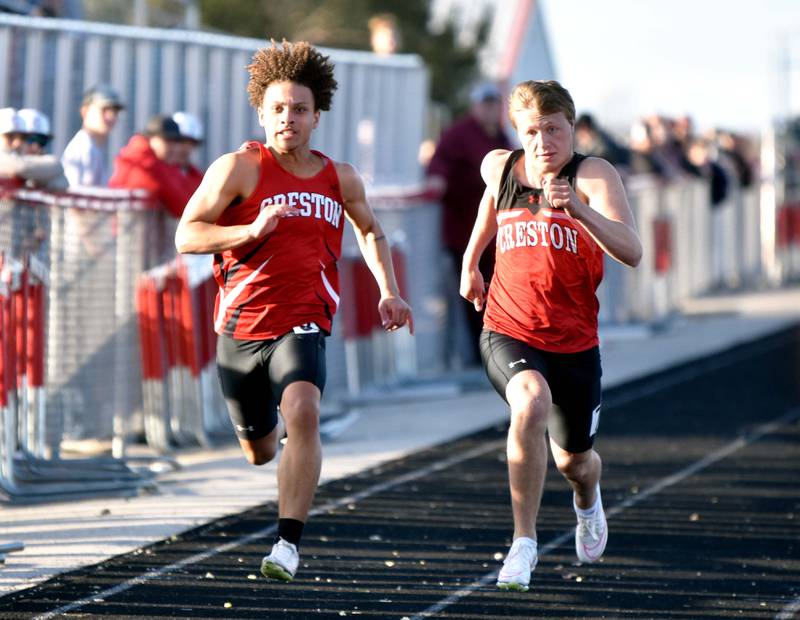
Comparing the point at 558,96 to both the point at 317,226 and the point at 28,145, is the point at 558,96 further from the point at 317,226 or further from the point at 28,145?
the point at 28,145

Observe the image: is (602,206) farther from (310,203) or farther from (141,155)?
(141,155)

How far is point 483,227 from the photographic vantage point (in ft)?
22.9

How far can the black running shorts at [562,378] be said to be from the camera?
6.76 m

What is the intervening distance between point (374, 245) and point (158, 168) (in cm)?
387

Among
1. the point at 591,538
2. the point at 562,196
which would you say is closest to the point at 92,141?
the point at 591,538

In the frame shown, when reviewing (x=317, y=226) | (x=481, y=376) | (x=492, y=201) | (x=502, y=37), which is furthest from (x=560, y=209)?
Result: (x=502, y=37)

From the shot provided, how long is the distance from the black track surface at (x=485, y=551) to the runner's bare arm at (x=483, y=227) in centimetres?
125

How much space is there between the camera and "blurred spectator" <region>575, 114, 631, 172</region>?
16.7 meters

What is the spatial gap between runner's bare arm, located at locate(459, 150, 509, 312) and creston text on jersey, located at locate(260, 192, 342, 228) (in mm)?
599

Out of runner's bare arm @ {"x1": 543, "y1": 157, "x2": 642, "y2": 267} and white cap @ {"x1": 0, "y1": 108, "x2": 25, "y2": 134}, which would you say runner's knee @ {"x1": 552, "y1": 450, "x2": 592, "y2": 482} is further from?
white cap @ {"x1": 0, "y1": 108, "x2": 25, "y2": 134}

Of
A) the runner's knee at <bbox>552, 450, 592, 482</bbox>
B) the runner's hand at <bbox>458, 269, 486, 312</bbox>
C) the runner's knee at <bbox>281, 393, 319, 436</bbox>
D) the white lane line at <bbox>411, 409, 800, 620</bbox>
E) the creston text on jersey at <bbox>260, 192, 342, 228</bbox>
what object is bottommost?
the white lane line at <bbox>411, 409, 800, 620</bbox>

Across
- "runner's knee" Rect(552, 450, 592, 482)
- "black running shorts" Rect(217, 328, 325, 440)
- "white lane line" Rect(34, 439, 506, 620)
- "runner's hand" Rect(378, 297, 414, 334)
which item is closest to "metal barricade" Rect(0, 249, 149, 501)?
"white lane line" Rect(34, 439, 506, 620)

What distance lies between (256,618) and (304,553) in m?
1.38

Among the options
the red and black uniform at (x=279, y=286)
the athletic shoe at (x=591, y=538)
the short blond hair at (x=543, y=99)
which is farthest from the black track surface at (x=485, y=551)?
the short blond hair at (x=543, y=99)
